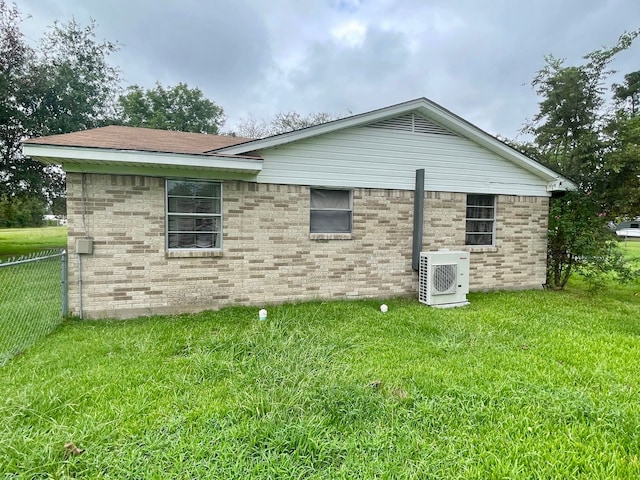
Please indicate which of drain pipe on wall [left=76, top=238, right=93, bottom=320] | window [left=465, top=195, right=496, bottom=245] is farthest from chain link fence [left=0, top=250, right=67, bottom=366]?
window [left=465, top=195, right=496, bottom=245]

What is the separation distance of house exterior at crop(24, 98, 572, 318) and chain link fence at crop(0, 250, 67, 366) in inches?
12.6

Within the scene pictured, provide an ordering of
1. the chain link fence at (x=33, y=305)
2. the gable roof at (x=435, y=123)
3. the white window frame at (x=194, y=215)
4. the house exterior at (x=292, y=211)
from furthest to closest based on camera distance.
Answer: the gable roof at (x=435, y=123) < the white window frame at (x=194, y=215) < the house exterior at (x=292, y=211) < the chain link fence at (x=33, y=305)

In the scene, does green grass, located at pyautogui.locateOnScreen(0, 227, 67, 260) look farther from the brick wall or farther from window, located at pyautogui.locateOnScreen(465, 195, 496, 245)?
window, located at pyautogui.locateOnScreen(465, 195, 496, 245)

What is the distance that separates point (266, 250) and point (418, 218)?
3.50 meters

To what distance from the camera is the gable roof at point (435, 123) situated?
6.35m

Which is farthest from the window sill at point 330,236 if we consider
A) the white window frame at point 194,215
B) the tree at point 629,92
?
the tree at point 629,92

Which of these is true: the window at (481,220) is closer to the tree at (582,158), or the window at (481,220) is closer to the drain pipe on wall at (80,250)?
the tree at (582,158)

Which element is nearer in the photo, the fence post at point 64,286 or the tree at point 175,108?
the fence post at point 64,286

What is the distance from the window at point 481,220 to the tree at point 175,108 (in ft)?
84.1

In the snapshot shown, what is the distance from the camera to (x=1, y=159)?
552 inches

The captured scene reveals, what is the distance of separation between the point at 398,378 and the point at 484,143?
664 cm

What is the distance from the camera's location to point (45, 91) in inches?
565

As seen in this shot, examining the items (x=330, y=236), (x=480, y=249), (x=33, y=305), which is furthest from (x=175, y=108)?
(x=480, y=249)

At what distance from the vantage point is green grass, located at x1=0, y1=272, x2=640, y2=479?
90.9 inches
